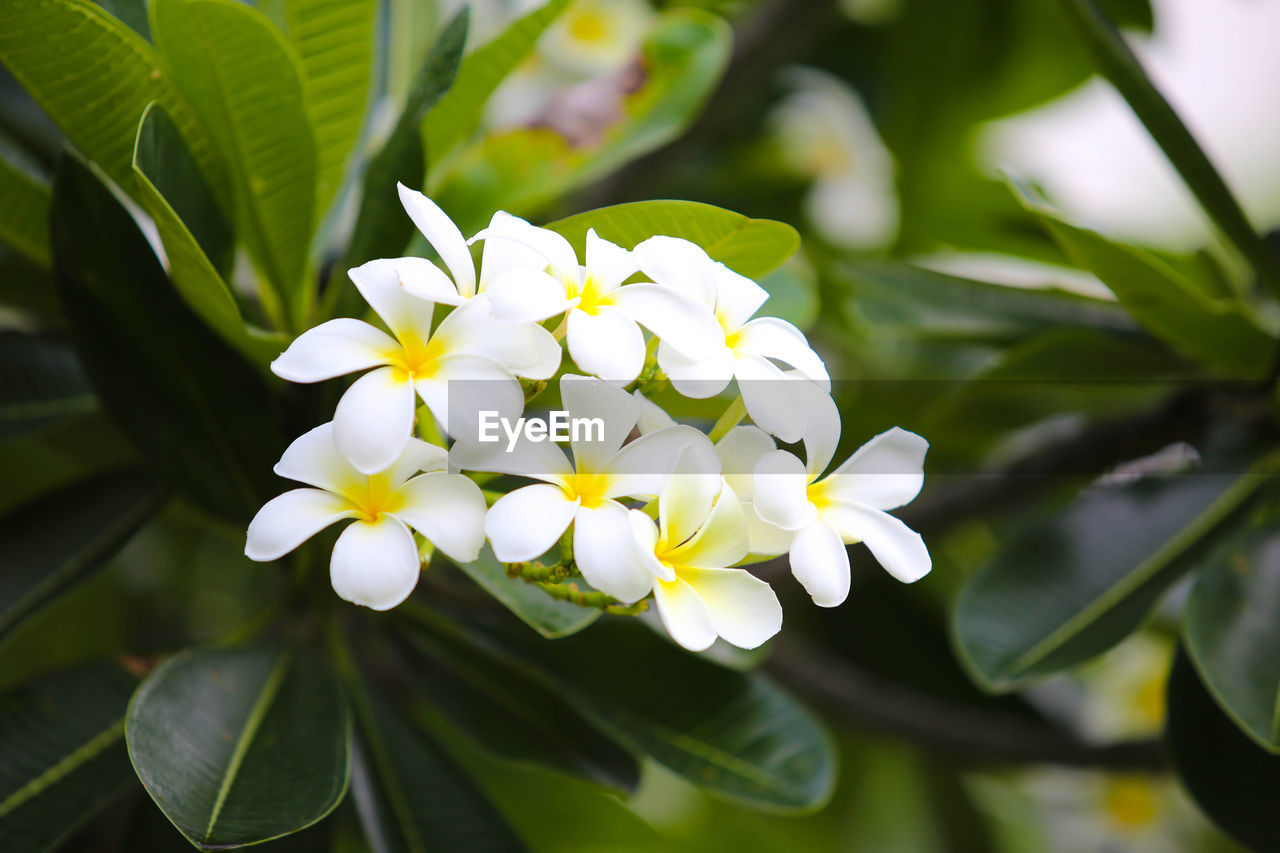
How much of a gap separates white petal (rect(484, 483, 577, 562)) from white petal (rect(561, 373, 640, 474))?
0.07ft

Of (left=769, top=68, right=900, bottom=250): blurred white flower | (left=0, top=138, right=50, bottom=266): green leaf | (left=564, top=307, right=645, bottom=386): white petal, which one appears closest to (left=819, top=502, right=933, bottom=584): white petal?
(left=564, top=307, right=645, bottom=386): white petal

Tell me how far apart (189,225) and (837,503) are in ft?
1.18

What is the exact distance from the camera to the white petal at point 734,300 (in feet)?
1.20

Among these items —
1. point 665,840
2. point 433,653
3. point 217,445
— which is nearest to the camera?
point 217,445

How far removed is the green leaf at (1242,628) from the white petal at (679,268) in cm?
42

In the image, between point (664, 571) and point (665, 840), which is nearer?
point (664, 571)

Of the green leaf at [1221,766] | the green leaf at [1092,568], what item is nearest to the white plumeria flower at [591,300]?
the green leaf at [1092,568]

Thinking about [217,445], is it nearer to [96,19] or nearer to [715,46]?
[96,19]

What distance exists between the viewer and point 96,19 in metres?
0.43

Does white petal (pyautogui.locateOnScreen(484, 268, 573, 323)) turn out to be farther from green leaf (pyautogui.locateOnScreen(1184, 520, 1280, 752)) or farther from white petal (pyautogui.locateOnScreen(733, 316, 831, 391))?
green leaf (pyautogui.locateOnScreen(1184, 520, 1280, 752))

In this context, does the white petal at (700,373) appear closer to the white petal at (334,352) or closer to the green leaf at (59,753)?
the white petal at (334,352)

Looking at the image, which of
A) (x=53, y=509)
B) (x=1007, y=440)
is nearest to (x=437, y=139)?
(x=53, y=509)

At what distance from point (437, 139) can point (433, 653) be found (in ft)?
1.18

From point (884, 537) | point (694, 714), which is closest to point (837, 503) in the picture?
point (884, 537)
